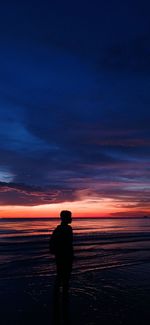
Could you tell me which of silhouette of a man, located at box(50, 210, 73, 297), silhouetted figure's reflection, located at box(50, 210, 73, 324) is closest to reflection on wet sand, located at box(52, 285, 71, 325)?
silhouetted figure's reflection, located at box(50, 210, 73, 324)

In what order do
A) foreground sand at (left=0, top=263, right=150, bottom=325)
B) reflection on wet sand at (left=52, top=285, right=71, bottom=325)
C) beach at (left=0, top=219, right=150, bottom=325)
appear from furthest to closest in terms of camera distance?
1. beach at (left=0, top=219, right=150, bottom=325)
2. foreground sand at (left=0, top=263, right=150, bottom=325)
3. reflection on wet sand at (left=52, top=285, right=71, bottom=325)

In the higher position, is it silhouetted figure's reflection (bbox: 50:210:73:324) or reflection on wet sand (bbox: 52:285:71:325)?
silhouetted figure's reflection (bbox: 50:210:73:324)

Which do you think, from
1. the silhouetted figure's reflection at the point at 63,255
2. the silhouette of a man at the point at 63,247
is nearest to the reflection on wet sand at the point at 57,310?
the silhouetted figure's reflection at the point at 63,255

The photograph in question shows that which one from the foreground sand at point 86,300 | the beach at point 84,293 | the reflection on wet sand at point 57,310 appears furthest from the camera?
the beach at point 84,293

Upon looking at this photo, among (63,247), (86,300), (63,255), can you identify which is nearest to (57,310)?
(63,255)

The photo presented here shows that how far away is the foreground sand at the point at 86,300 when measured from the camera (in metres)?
7.86

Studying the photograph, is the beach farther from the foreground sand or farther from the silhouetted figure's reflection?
the silhouetted figure's reflection

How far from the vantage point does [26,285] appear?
11.9 meters

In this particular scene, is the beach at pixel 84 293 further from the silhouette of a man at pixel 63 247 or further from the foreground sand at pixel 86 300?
the silhouette of a man at pixel 63 247

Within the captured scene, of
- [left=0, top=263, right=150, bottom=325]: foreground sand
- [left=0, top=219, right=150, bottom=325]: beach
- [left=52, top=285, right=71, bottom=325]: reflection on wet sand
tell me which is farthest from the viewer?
[left=0, top=219, right=150, bottom=325]: beach

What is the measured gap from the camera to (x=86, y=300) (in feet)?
31.5

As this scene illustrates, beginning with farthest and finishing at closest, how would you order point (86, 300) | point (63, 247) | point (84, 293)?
point (84, 293), point (86, 300), point (63, 247)

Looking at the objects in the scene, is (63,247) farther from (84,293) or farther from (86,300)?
(84,293)

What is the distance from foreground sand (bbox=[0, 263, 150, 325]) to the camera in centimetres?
786
